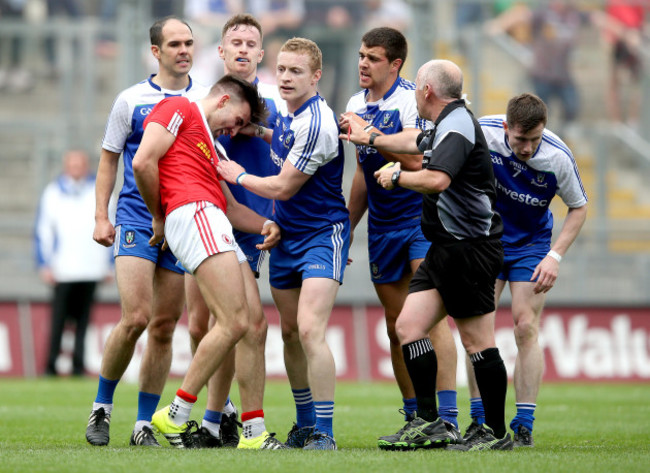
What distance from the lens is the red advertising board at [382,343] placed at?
1475 centimetres

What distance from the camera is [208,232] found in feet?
22.8

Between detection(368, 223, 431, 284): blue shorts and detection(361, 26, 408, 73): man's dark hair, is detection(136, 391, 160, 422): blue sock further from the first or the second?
detection(361, 26, 408, 73): man's dark hair

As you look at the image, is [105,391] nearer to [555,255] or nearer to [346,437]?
[346,437]

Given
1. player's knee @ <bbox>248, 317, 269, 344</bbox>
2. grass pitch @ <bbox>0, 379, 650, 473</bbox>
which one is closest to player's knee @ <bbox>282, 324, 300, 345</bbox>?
player's knee @ <bbox>248, 317, 269, 344</bbox>

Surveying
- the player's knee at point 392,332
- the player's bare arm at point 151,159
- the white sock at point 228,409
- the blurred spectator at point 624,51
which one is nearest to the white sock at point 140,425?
the white sock at point 228,409

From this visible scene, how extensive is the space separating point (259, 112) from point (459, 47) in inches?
380

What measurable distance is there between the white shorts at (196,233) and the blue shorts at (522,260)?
2.31 metres

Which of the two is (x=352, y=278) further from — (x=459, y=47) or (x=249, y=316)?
(x=249, y=316)

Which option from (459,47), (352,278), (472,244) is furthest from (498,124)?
(459,47)

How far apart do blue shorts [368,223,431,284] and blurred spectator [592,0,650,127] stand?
9877 millimetres

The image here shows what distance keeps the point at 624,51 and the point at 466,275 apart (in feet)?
38.2

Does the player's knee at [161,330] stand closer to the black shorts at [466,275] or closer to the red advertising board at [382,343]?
the black shorts at [466,275]

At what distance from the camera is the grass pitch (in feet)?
19.7

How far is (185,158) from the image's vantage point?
7141 millimetres
